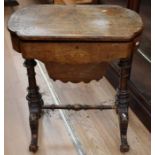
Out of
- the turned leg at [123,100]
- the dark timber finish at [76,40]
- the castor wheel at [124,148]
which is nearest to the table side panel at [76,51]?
the dark timber finish at [76,40]

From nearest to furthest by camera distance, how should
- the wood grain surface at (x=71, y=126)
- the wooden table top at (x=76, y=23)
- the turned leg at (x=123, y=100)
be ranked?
the wooden table top at (x=76, y=23)
the turned leg at (x=123, y=100)
the wood grain surface at (x=71, y=126)

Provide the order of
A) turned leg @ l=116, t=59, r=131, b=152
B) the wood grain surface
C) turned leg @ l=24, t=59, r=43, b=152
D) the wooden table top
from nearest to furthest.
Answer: the wooden table top, turned leg @ l=116, t=59, r=131, b=152, turned leg @ l=24, t=59, r=43, b=152, the wood grain surface

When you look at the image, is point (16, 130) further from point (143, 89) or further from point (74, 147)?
point (143, 89)

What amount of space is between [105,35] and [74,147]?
2.37 feet

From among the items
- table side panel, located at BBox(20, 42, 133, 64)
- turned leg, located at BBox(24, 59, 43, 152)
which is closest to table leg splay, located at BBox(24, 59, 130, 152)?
turned leg, located at BBox(24, 59, 43, 152)

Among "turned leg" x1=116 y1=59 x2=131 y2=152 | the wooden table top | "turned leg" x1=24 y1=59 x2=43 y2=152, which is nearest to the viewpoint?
the wooden table top

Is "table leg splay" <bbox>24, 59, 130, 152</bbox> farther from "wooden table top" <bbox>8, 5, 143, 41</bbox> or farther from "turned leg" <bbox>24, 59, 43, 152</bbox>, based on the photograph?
"wooden table top" <bbox>8, 5, 143, 41</bbox>

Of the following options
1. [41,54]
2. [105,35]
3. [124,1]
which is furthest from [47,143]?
[124,1]

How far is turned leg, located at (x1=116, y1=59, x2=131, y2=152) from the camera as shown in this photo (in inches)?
63.0

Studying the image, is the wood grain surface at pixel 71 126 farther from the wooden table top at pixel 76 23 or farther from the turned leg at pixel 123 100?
the wooden table top at pixel 76 23

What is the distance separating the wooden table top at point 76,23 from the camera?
144 centimetres

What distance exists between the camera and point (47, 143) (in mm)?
1847

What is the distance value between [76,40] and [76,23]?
0.16 metres

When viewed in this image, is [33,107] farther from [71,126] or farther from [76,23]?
[76,23]
